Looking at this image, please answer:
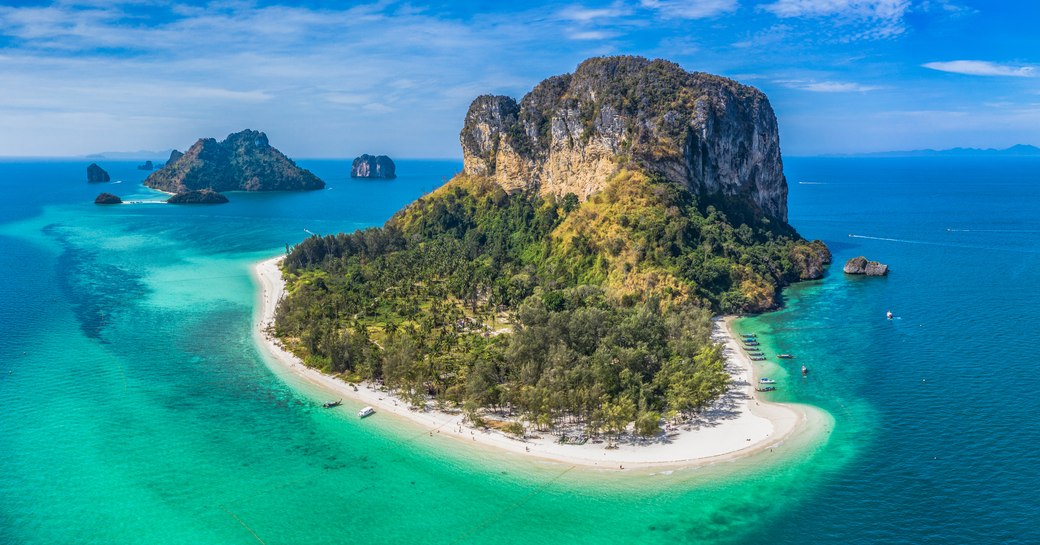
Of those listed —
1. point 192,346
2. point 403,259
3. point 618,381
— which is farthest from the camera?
point 403,259

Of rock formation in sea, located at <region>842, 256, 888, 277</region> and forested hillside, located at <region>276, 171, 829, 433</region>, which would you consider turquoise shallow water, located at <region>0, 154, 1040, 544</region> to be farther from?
rock formation in sea, located at <region>842, 256, 888, 277</region>

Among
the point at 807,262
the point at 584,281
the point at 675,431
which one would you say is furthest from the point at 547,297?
the point at 807,262

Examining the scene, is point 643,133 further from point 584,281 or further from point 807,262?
point 807,262

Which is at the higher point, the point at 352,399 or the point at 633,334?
the point at 633,334

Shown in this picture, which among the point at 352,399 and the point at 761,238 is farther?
the point at 761,238

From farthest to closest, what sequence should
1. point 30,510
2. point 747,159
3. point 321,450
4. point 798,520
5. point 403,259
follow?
point 747,159 → point 403,259 → point 321,450 → point 30,510 → point 798,520

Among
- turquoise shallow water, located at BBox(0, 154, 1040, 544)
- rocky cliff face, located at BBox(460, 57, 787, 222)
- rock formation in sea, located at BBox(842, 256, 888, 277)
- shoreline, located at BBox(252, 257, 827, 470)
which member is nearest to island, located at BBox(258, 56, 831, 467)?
shoreline, located at BBox(252, 257, 827, 470)

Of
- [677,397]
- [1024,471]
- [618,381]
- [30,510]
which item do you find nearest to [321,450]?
[30,510]

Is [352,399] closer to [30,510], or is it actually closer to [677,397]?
[30,510]
